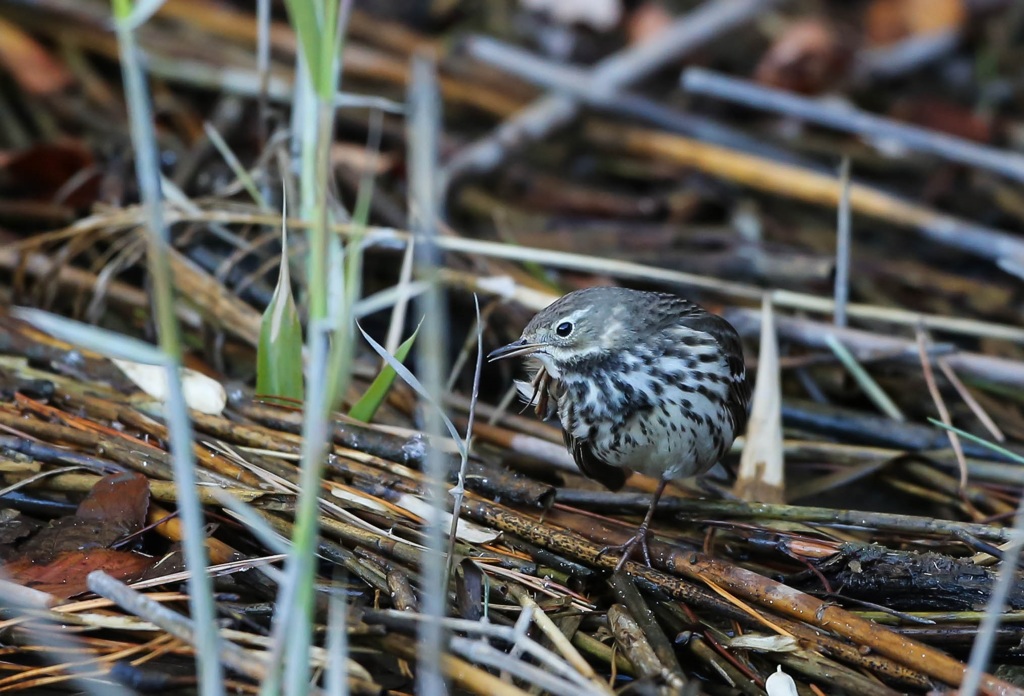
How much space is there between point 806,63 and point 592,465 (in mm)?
3430

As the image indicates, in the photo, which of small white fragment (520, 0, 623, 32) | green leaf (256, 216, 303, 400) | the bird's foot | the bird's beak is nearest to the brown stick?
the bird's foot

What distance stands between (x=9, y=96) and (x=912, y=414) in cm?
432

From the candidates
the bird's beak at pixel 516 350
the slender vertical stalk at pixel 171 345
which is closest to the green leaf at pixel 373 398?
the bird's beak at pixel 516 350

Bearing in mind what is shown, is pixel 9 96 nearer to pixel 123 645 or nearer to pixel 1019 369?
pixel 123 645

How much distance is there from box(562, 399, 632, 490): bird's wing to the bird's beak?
0.86 ft

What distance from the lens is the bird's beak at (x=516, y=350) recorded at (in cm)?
327

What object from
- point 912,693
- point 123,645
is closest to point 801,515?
point 912,693

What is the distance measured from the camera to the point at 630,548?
3180 mm

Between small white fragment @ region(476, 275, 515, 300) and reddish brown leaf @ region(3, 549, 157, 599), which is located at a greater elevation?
small white fragment @ region(476, 275, 515, 300)

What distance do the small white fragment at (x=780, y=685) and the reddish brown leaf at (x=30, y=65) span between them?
169 inches

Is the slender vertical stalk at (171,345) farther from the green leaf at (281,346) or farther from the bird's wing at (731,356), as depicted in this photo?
the bird's wing at (731,356)

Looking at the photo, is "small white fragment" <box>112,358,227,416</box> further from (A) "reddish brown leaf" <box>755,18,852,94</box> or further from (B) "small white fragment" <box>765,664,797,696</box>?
(A) "reddish brown leaf" <box>755,18,852,94</box>

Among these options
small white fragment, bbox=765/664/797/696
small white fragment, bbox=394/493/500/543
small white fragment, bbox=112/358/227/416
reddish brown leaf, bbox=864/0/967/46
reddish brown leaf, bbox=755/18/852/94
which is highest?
reddish brown leaf, bbox=864/0/967/46

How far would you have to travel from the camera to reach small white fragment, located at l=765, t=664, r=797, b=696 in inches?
108
